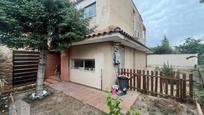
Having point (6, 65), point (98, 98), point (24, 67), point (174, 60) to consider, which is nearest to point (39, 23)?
point (98, 98)

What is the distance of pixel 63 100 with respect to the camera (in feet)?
20.6

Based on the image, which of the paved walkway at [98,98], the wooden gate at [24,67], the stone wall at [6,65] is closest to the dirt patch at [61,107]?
the paved walkway at [98,98]

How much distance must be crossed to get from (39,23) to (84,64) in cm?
415

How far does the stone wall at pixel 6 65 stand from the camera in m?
8.16

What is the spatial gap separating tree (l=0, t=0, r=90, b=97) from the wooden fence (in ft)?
13.2

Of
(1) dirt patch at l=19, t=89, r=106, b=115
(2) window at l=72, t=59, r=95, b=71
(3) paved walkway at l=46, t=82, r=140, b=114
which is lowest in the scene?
(1) dirt patch at l=19, t=89, r=106, b=115

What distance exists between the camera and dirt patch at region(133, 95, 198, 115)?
5.07 metres

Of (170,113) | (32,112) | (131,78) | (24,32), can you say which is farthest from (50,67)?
(170,113)

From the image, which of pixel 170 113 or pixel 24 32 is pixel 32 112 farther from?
pixel 170 113

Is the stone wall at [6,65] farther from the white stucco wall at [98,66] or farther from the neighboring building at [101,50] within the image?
the white stucco wall at [98,66]

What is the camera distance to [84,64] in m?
8.95

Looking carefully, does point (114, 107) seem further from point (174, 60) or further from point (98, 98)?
point (174, 60)

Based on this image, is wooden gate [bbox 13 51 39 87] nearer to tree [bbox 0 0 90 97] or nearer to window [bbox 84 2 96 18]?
tree [bbox 0 0 90 97]

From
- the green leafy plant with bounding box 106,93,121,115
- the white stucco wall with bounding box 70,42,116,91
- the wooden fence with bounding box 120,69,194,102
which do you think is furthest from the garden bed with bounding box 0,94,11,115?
the wooden fence with bounding box 120,69,194,102
